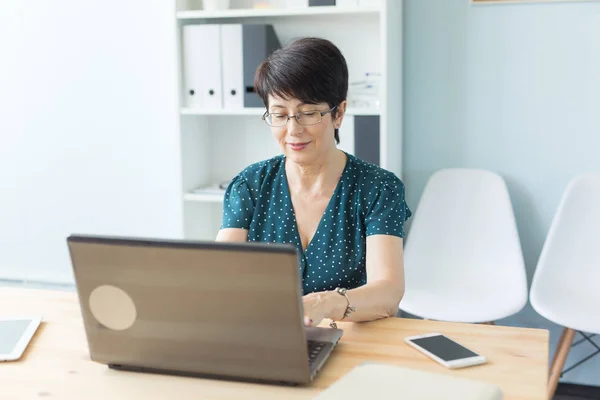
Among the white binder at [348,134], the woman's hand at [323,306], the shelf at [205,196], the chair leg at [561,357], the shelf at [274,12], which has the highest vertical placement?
the shelf at [274,12]

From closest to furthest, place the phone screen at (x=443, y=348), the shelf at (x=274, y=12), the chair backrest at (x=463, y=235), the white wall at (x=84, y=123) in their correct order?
the phone screen at (x=443, y=348) → the shelf at (x=274, y=12) → the chair backrest at (x=463, y=235) → the white wall at (x=84, y=123)

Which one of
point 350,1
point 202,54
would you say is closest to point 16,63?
point 202,54

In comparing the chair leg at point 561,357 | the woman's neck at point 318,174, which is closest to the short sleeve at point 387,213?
the woman's neck at point 318,174

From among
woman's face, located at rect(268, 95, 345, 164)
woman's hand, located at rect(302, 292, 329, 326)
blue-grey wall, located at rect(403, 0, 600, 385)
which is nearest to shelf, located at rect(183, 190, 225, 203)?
blue-grey wall, located at rect(403, 0, 600, 385)

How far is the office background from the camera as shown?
115 inches

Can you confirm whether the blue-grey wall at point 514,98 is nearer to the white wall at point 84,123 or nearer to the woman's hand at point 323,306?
the white wall at point 84,123

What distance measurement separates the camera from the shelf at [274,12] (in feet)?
8.93

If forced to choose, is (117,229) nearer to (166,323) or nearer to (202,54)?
(202,54)

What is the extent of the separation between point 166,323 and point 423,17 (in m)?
2.18

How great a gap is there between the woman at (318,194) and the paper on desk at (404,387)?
436 millimetres

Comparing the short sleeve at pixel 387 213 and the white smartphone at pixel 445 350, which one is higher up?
the short sleeve at pixel 387 213

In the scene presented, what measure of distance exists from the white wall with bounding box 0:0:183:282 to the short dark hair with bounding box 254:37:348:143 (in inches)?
66.7

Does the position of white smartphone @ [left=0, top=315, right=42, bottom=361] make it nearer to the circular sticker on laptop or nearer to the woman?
the circular sticker on laptop

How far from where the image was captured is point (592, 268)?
277cm
